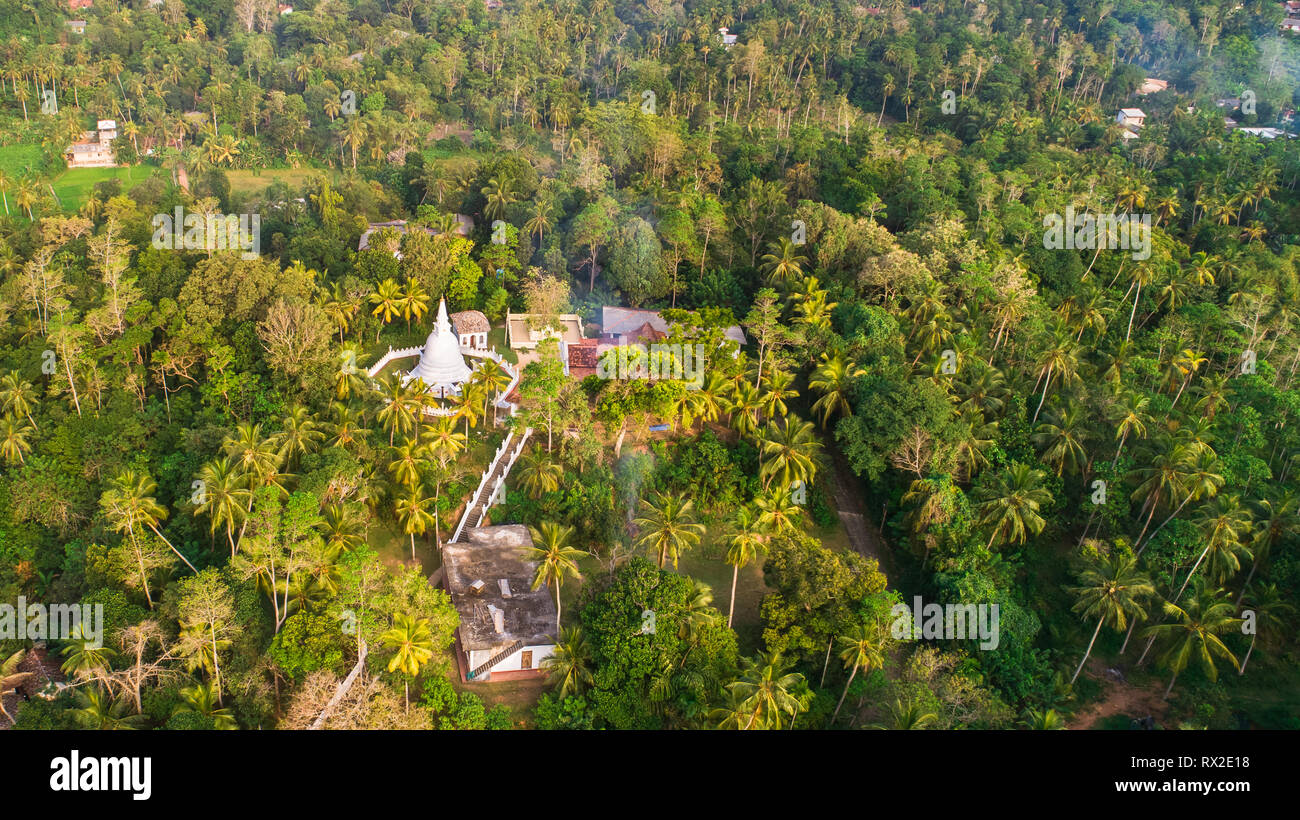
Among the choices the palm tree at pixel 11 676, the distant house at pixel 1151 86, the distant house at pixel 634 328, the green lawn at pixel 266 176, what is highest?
the distant house at pixel 1151 86

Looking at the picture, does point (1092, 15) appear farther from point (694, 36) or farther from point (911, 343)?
point (911, 343)

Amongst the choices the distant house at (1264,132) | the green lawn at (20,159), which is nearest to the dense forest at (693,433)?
the green lawn at (20,159)

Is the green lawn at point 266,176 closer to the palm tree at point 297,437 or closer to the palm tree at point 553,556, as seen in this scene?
the palm tree at point 297,437

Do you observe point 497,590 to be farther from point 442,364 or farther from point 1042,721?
point 1042,721

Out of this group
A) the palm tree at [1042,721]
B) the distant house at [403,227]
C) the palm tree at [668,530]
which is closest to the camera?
the palm tree at [1042,721]

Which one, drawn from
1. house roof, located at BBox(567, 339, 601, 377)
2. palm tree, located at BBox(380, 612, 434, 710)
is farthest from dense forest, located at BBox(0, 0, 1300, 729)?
house roof, located at BBox(567, 339, 601, 377)

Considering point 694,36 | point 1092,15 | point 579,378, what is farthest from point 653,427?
point 1092,15

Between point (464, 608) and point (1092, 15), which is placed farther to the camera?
point (1092, 15)
